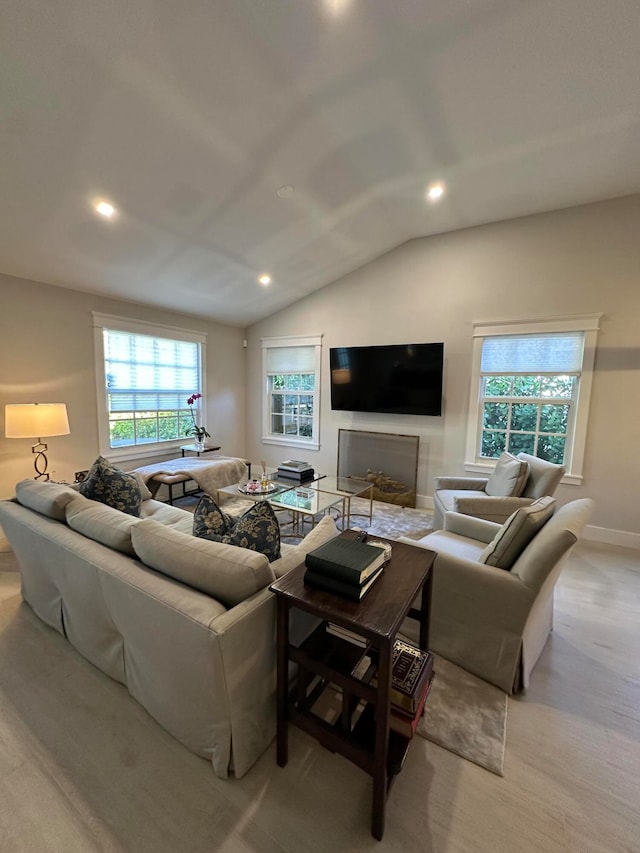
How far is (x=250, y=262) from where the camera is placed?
154 inches

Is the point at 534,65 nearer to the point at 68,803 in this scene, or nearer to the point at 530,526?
the point at 530,526

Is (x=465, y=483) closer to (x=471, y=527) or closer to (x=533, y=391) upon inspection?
(x=471, y=527)

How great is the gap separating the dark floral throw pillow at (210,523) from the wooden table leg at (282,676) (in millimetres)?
551

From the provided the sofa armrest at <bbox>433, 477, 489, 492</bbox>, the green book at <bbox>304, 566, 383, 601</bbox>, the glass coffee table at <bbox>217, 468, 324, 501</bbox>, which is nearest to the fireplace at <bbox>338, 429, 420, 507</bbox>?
the sofa armrest at <bbox>433, 477, 489, 492</bbox>

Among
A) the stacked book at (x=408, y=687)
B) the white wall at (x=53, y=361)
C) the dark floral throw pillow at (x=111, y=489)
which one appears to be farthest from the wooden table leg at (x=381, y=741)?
the white wall at (x=53, y=361)

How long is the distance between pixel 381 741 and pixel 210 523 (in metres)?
1.10

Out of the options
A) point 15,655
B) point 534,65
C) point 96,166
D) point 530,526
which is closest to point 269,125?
point 96,166

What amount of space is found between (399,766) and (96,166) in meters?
3.64

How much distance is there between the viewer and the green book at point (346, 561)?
1.20 m

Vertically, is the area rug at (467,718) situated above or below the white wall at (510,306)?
below

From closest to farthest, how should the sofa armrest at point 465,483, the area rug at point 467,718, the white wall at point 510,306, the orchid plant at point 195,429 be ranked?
the area rug at point 467,718 < the white wall at point 510,306 < the sofa armrest at point 465,483 < the orchid plant at point 195,429

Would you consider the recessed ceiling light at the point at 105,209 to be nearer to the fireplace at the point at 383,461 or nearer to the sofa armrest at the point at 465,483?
the fireplace at the point at 383,461

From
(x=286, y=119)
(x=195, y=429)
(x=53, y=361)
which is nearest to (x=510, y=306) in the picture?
(x=286, y=119)

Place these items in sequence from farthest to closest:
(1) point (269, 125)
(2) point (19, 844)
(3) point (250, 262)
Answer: (3) point (250, 262) < (1) point (269, 125) < (2) point (19, 844)
